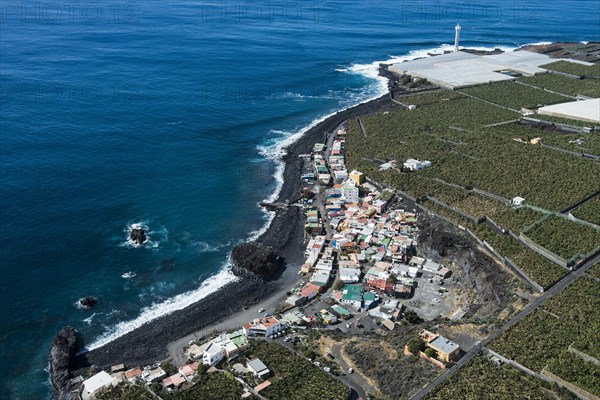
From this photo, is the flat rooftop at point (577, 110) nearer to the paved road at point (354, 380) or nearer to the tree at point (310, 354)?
the paved road at point (354, 380)

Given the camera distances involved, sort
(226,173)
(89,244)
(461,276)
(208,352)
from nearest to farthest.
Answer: (208,352), (461,276), (89,244), (226,173)

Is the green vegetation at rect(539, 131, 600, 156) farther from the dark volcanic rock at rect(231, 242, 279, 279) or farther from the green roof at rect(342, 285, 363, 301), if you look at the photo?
the dark volcanic rock at rect(231, 242, 279, 279)

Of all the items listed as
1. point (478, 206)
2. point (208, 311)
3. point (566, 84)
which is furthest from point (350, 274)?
point (566, 84)

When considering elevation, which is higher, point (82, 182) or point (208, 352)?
point (82, 182)

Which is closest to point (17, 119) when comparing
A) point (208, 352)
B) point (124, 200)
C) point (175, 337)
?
point (124, 200)

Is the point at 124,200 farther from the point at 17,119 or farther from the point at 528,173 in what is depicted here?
the point at 528,173

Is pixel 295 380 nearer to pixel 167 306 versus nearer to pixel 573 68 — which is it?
pixel 167 306

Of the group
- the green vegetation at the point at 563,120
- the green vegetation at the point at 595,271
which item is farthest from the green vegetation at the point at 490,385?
the green vegetation at the point at 563,120
